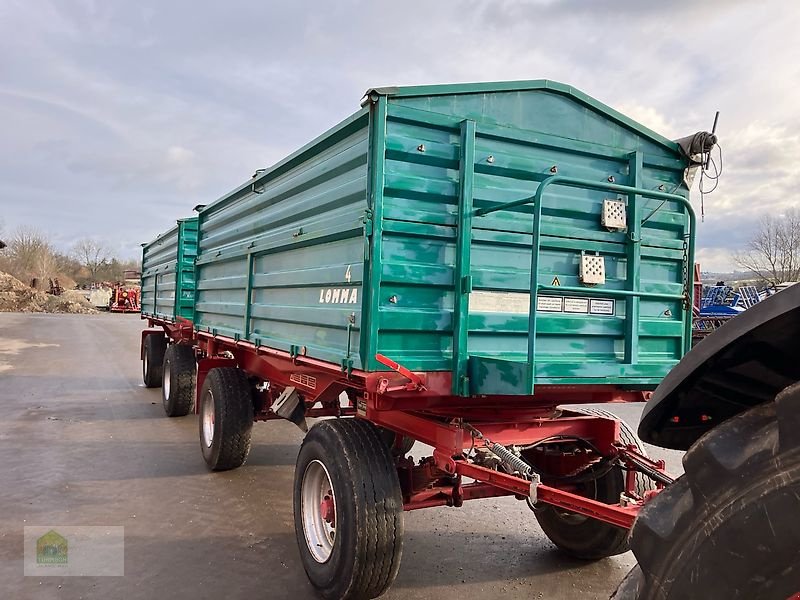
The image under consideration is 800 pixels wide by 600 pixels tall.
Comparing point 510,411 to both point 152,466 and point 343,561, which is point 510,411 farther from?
point 152,466

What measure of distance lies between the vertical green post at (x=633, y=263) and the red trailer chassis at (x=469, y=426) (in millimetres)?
290

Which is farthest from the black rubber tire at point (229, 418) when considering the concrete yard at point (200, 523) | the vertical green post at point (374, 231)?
the vertical green post at point (374, 231)

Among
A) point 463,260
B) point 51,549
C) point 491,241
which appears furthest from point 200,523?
point 491,241

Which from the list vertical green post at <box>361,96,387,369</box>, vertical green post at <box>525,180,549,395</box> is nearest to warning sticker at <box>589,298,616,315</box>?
vertical green post at <box>525,180,549,395</box>

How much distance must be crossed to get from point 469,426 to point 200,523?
2.64 m

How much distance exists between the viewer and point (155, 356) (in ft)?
34.7

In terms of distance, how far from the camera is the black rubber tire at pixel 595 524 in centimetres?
377

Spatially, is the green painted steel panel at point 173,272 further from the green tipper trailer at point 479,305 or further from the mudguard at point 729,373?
the mudguard at point 729,373

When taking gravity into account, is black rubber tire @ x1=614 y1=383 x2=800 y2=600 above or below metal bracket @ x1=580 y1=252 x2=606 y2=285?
below

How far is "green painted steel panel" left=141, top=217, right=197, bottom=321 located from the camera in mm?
8469

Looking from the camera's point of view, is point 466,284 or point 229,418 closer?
point 466,284

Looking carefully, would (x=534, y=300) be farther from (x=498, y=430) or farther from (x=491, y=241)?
(x=498, y=430)

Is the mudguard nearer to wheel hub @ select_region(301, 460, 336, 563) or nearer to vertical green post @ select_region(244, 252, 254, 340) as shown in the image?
wheel hub @ select_region(301, 460, 336, 563)

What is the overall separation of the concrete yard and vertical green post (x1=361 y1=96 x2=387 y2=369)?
1674 millimetres
